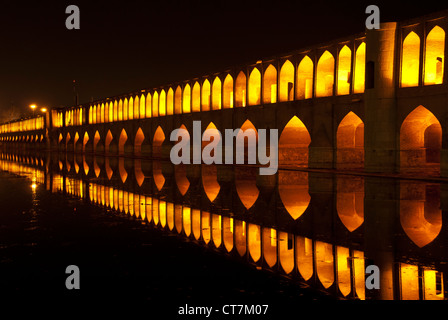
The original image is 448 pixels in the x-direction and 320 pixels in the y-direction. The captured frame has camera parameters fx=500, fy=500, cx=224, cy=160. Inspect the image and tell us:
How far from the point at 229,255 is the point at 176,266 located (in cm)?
75

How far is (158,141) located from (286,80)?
14.6m

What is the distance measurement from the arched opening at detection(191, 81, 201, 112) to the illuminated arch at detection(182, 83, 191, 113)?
1021 millimetres

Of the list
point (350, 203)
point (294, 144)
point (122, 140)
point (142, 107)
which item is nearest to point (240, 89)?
point (294, 144)

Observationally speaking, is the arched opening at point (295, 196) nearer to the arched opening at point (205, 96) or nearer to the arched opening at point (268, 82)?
the arched opening at point (268, 82)

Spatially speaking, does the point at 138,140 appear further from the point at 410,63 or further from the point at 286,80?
the point at 410,63

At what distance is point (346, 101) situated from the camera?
19.1m

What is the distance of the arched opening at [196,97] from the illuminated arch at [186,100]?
1.02 metres

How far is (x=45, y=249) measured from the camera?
578 centimetres

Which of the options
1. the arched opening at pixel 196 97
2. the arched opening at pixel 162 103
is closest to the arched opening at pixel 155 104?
the arched opening at pixel 162 103

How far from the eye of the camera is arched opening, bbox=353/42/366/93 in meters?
18.9

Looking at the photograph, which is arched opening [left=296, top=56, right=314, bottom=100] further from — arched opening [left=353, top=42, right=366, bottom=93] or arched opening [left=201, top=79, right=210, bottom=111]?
arched opening [left=201, top=79, right=210, bottom=111]

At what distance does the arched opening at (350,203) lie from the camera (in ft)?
24.7
